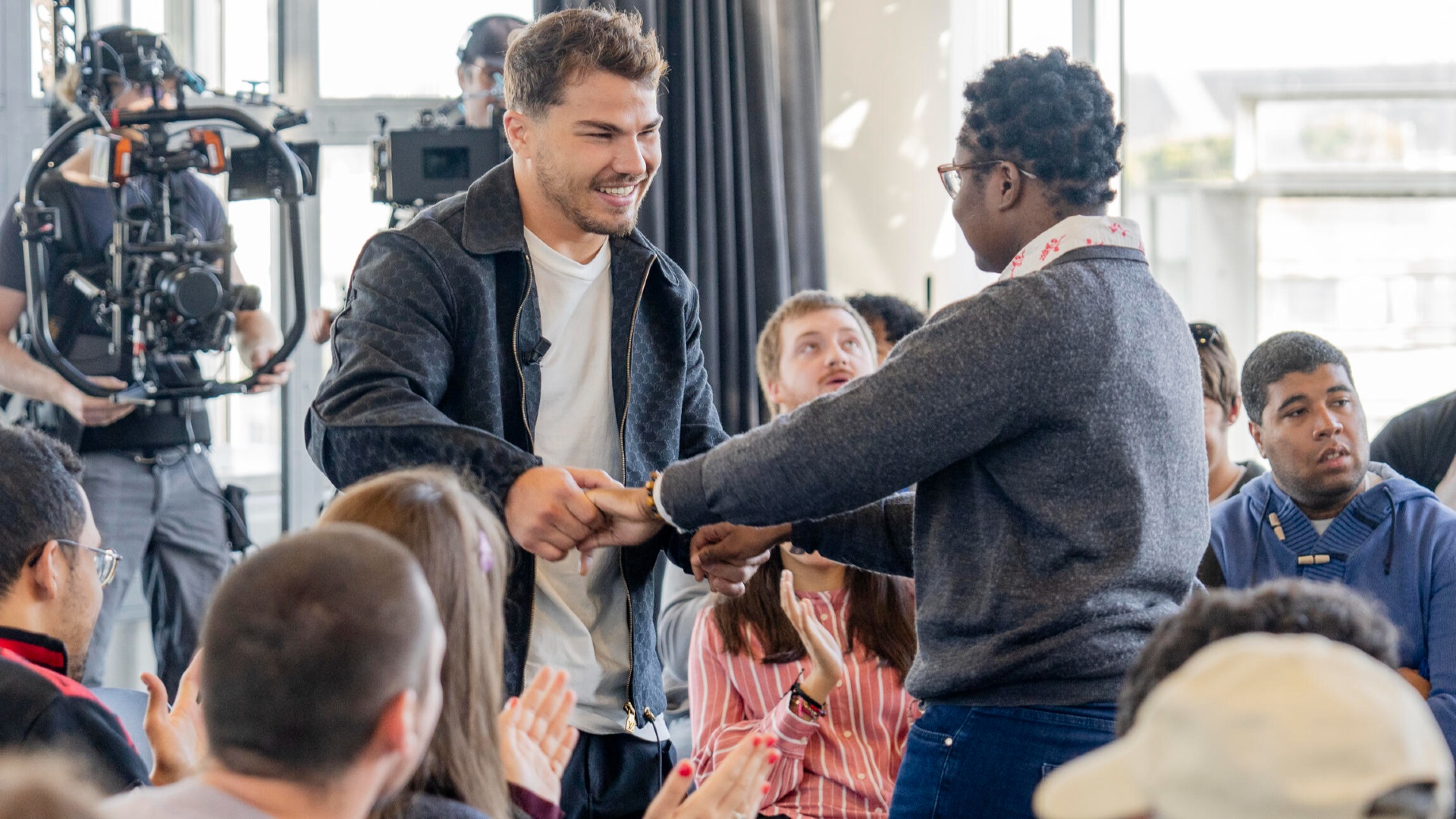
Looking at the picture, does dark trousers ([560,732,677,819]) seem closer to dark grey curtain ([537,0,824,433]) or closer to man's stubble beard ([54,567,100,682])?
man's stubble beard ([54,567,100,682])

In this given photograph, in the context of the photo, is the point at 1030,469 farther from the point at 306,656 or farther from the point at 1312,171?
the point at 1312,171

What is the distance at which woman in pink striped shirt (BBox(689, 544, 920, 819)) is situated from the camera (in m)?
2.13

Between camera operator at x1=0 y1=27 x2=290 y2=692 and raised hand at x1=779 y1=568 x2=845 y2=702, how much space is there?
1425 mm

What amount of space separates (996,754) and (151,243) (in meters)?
2.11

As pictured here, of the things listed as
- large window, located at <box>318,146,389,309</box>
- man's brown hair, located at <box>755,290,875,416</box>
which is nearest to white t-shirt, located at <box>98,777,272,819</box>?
man's brown hair, located at <box>755,290,875,416</box>

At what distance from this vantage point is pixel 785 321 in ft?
9.11

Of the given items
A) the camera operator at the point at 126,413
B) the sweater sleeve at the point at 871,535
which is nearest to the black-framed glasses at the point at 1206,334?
the sweater sleeve at the point at 871,535

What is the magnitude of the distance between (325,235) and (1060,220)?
9.51 feet

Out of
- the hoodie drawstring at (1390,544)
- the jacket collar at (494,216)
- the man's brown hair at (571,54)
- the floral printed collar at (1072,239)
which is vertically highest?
the man's brown hair at (571,54)

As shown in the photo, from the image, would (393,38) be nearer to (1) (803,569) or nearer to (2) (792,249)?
(2) (792,249)

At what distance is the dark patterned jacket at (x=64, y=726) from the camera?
1280mm

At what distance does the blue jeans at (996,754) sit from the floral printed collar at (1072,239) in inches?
17.3

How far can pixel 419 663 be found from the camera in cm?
94

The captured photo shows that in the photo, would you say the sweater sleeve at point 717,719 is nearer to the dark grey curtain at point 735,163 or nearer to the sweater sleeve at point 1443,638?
the sweater sleeve at point 1443,638
